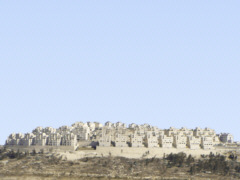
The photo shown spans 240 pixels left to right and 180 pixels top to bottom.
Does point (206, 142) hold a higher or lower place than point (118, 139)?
lower

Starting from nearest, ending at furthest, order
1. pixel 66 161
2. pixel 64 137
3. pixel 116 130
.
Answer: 1. pixel 66 161
2. pixel 64 137
3. pixel 116 130

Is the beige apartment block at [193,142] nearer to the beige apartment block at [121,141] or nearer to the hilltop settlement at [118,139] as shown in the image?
the hilltop settlement at [118,139]

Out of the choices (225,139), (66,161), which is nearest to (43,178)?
(66,161)

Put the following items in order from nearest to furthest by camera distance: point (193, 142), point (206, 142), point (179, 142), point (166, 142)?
point (166, 142)
point (179, 142)
point (193, 142)
point (206, 142)

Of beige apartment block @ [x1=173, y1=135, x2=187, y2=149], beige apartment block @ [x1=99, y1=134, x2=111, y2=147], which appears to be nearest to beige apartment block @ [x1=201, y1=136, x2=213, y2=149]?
beige apartment block @ [x1=173, y1=135, x2=187, y2=149]

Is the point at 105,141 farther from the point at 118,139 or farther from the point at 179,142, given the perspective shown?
the point at 179,142

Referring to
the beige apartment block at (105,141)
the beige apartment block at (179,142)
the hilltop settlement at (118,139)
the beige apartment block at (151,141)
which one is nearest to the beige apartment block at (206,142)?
the hilltop settlement at (118,139)

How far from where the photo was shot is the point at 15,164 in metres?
142

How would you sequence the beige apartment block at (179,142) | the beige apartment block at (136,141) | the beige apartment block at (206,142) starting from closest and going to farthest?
the beige apartment block at (136,141) → the beige apartment block at (179,142) → the beige apartment block at (206,142)

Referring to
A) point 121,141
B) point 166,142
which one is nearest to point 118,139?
point 121,141

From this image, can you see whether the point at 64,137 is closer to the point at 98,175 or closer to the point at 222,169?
the point at 98,175

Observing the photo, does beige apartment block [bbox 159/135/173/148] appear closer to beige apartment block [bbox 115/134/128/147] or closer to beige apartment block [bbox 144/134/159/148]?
beige apartment block [bbox 144/134/159/148]

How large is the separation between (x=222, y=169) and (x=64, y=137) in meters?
34.9

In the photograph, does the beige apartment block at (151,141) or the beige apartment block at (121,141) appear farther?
the beige apartment block at (151,141)
